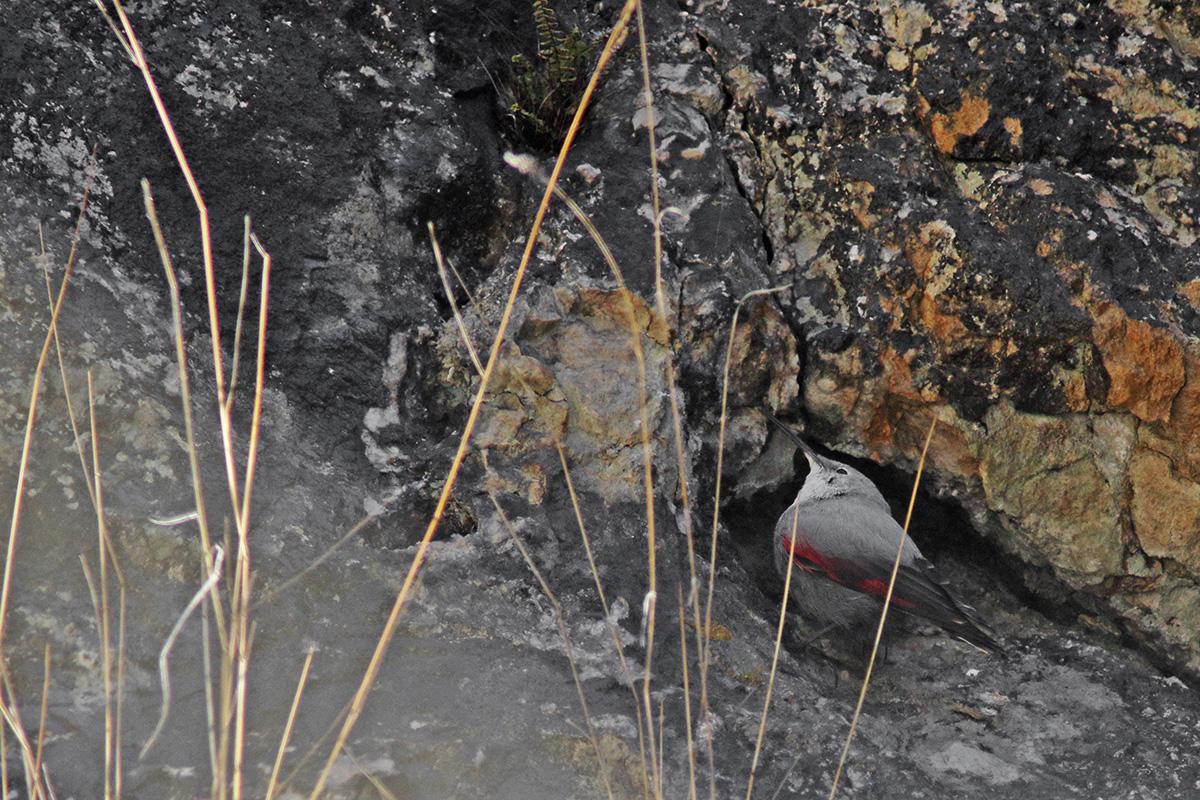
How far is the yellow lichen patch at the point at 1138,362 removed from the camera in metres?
2.29

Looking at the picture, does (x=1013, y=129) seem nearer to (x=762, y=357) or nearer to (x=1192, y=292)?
(x=1192, y=292)

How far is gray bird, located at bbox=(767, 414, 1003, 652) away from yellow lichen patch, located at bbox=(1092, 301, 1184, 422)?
693 mm

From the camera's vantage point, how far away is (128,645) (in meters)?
1.73

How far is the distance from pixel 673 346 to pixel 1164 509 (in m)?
1.38

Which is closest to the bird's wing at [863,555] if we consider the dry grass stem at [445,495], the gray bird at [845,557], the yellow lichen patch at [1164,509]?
the gray bird at [845,557]

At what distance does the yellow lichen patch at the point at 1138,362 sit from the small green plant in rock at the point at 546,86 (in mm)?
1507

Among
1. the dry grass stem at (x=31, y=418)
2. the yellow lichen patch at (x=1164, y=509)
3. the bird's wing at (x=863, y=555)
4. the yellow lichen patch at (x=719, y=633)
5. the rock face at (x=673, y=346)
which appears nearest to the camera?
the dry grass stem at (x=31, y=418)

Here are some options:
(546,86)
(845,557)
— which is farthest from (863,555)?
(546,86)

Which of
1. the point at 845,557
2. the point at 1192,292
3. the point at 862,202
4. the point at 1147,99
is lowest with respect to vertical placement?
the point at 845,557

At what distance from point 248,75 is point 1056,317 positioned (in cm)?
220

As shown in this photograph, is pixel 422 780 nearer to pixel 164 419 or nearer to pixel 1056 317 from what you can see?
pixel 164 419

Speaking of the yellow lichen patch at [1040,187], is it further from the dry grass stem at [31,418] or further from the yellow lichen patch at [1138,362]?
the dry grass stem at [31,418]

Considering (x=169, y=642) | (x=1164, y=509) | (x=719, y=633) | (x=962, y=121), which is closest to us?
(x=169, y=642)

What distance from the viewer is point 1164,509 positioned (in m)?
2.39
